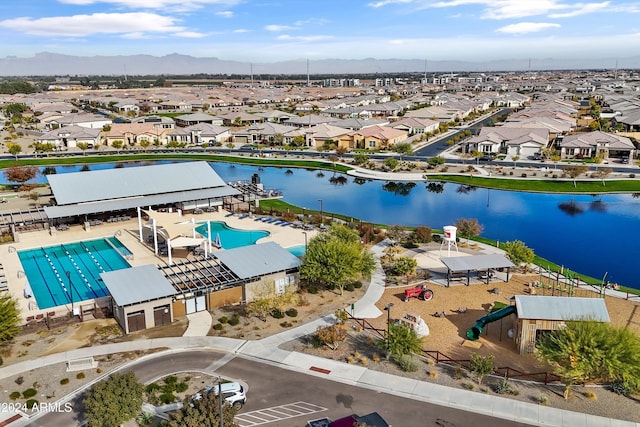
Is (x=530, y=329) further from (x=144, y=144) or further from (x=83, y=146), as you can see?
(x=83, y=146)

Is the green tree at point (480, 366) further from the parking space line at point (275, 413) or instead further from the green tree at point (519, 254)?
the green tree at point (519, 254)

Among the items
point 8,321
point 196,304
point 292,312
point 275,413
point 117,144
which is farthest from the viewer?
point 117,144

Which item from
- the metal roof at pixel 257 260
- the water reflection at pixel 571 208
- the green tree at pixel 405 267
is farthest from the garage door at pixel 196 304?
the water reflection at pixel 571 208

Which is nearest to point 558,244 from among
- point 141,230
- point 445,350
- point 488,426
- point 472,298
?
point 472,298

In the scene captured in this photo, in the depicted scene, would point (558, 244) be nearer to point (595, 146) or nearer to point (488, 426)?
point (488, 426)

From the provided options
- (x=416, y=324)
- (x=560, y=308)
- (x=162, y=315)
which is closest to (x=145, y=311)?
(x=162, y=315)

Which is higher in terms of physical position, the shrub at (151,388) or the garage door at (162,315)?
the garage door at (162,315)
